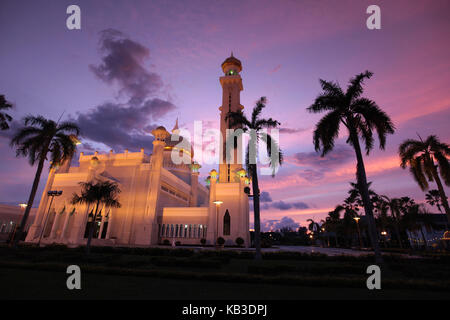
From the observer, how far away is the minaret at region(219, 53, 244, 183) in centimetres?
4316

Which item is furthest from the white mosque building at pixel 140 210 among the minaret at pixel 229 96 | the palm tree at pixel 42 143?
the palm tree at pixel 42 143

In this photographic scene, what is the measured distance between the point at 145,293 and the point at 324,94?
18545mm

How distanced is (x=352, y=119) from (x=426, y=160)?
10.7 metres

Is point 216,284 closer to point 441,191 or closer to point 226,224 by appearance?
point 441,191

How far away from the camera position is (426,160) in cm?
2245

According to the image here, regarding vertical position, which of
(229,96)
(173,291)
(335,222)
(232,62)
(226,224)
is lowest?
(173,291)

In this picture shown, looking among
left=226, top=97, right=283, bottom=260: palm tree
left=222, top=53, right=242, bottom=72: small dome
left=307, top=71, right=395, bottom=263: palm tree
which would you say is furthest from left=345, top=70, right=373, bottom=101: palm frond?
left=222, top=53, right=242, bottom=72: small dome

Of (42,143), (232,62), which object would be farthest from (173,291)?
(232,62)

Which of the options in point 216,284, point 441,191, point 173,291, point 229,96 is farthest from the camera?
point 229,96

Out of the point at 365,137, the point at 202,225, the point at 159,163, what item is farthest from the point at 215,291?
the point at 159,163

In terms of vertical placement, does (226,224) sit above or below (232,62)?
below

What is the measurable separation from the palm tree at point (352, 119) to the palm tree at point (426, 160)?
27.5ft

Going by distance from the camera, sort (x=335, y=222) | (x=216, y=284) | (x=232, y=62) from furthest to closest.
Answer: (x=335, y=222)
(x=232, y=62)
(x=216, y=284)

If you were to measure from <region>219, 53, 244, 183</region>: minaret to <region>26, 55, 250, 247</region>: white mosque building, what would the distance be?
0.25m
